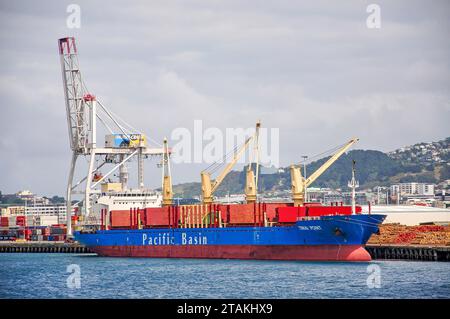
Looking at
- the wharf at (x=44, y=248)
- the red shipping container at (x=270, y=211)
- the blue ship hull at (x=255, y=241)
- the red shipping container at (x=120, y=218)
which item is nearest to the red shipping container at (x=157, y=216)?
the blue ship hull at (x=255, y=241)

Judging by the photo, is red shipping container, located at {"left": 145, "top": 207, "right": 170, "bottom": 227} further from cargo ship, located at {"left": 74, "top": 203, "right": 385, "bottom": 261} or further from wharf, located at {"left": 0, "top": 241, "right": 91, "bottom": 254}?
wharf, located at {"left": 0, "top": 241, "right": 91, "bottom": 254}

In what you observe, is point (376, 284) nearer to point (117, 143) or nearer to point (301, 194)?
point (301, 194)

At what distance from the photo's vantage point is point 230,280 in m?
60.8

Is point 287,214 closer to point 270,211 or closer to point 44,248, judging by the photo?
point 270,211

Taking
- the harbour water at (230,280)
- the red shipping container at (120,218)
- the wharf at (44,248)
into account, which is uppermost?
the red shipping container at (120,218)

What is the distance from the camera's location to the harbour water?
54469 millimetres

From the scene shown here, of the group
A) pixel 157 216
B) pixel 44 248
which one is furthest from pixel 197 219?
pixel 44 248

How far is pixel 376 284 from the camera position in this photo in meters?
57.0

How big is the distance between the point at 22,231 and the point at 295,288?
93652 mm

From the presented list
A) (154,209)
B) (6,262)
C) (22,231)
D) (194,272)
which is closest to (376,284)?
(194,272)

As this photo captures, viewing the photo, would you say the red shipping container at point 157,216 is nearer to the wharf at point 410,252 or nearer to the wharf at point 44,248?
the wharf at point 410,252

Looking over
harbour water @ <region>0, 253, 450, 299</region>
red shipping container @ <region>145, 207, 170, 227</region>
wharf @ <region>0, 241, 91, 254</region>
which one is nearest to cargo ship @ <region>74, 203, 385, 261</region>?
red shipping container @ <region>145, 207, 170, 227</region>

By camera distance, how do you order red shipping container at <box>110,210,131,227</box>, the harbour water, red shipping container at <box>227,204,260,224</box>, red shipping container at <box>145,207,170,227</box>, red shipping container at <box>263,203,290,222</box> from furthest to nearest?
1. red shipping container at <box>110,210,131,227</box>
2. red shipping container at <box>145,207,170,227</box>
3. red shipping container at <box>227,204,260,224</box>
4. red shipping container at <box>263,203,290,222</box>
5. the harbour water

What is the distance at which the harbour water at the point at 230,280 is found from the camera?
54.5 metres
